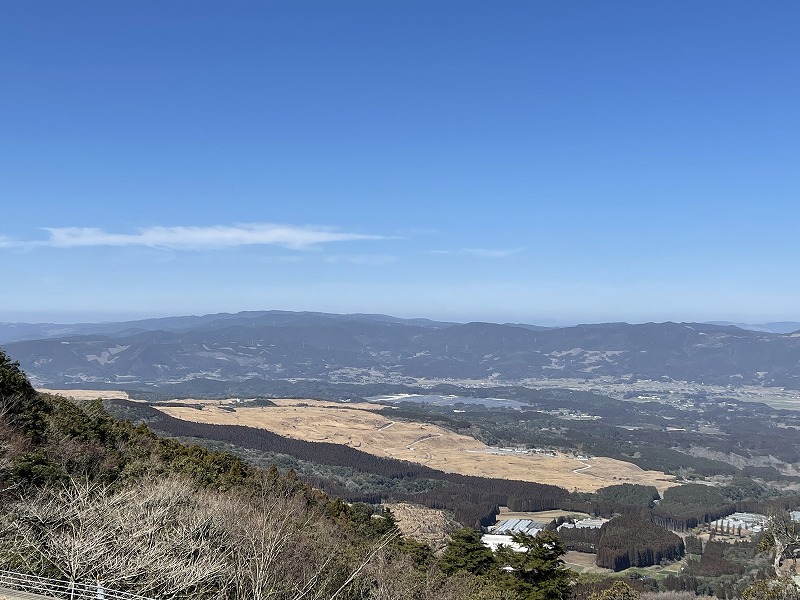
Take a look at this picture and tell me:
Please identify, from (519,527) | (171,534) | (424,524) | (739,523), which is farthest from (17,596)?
(739,523)

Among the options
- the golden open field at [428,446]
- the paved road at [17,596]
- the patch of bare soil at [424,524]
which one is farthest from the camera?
the golden open field at [428,446]

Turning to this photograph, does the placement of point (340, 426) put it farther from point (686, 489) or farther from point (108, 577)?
point (108, 577)

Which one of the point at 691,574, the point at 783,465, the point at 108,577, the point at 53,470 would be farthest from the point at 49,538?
the point at 783,465

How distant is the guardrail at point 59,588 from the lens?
19188 millimetres

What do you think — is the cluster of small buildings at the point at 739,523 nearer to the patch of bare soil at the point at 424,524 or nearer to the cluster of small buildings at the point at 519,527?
the cluster of small buildings at the point at 519,527

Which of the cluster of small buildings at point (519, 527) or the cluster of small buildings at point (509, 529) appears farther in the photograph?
the cluster of small buildings at point (519, 527)

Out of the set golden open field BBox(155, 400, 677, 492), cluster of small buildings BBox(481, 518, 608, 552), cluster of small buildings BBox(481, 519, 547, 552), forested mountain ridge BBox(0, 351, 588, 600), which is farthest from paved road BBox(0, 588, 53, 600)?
golden open field BBox(155, 400, 677, 492)

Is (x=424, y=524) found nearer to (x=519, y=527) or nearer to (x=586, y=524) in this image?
(x=519, y=527)

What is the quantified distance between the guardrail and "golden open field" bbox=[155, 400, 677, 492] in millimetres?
120773

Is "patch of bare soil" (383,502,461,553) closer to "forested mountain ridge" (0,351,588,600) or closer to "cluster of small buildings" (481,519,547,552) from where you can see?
"cluster of small buildings" (481,519,547,552)

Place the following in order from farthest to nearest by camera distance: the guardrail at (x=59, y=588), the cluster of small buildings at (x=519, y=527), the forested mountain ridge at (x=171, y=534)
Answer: the cluster of small buildings at (x=519, y=527) → the forested mountain ridge at (x=171, y=534) → the guardrail at (x=59, y=588)

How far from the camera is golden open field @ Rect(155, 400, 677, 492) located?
467 ft

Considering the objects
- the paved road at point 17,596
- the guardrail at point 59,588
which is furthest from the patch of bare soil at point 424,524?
the paved road at point 17,596

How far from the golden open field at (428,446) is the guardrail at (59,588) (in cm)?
12077
